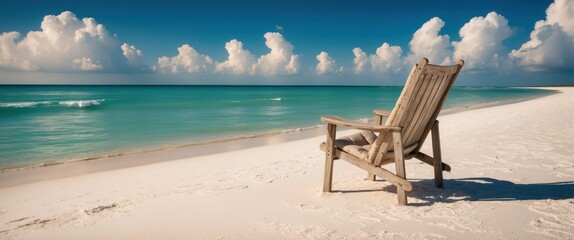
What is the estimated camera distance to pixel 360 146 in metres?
4.05

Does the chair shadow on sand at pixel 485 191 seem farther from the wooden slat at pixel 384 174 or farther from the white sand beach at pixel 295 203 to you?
the wooden slat at pixel 384 174

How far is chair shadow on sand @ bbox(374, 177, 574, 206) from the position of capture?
3.77 metres

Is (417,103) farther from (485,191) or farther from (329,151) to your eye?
(485,191)

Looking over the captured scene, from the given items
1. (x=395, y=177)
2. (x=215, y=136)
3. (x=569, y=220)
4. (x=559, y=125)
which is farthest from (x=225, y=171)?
(x=559, y=125)

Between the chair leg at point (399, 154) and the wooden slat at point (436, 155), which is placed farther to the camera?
the wooden slat at point (436, 155)

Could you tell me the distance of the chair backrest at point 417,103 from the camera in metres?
3.18

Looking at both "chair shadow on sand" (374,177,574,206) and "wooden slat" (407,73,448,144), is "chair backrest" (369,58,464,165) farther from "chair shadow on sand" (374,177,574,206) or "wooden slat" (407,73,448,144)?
"chair shadow on sand" (374,177,574,206)

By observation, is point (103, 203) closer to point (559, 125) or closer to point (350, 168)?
point (350, 168)

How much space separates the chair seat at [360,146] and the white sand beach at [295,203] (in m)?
0.51

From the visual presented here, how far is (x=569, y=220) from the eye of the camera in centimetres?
310

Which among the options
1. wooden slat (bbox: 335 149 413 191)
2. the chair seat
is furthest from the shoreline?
wooden slat (bbox: 335 149 413 191)

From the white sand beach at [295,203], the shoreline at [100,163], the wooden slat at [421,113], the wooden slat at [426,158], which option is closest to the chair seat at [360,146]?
the wooden slat at [421,113]

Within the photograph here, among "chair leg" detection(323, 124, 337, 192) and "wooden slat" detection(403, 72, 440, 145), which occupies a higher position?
"wooden slat" detection(403, 72, 440, 145)

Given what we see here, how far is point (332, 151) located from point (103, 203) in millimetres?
2614
